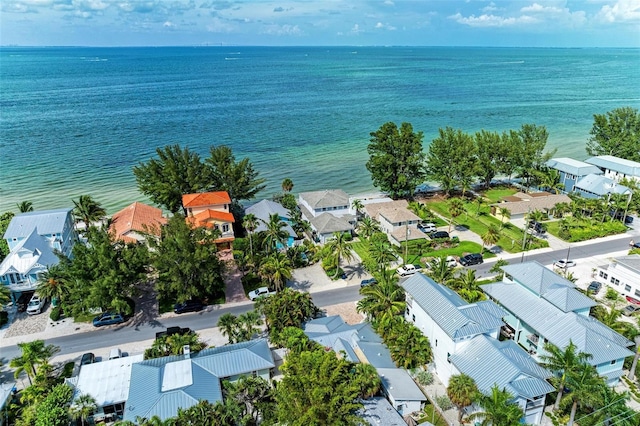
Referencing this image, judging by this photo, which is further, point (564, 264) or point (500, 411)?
point (564, 264)

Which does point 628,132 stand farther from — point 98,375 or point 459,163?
point 98,375

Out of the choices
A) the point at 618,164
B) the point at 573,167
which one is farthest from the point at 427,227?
the point at 618,164

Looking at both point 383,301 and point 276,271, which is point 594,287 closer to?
point 383,301

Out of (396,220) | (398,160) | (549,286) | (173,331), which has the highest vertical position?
(398,160)

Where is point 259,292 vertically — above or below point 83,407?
below

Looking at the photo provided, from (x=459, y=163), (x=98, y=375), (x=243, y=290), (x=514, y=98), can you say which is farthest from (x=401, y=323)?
(x=514, y=98)

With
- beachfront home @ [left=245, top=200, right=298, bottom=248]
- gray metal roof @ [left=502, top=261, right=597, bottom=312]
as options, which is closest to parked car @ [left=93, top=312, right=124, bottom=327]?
beachfront home @ [left=245, top=200, right=298, bottom=248]

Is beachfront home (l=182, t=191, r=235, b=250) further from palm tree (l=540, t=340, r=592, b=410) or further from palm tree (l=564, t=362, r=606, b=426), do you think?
palm tree (l=564, t=362, r=606, b=426)
